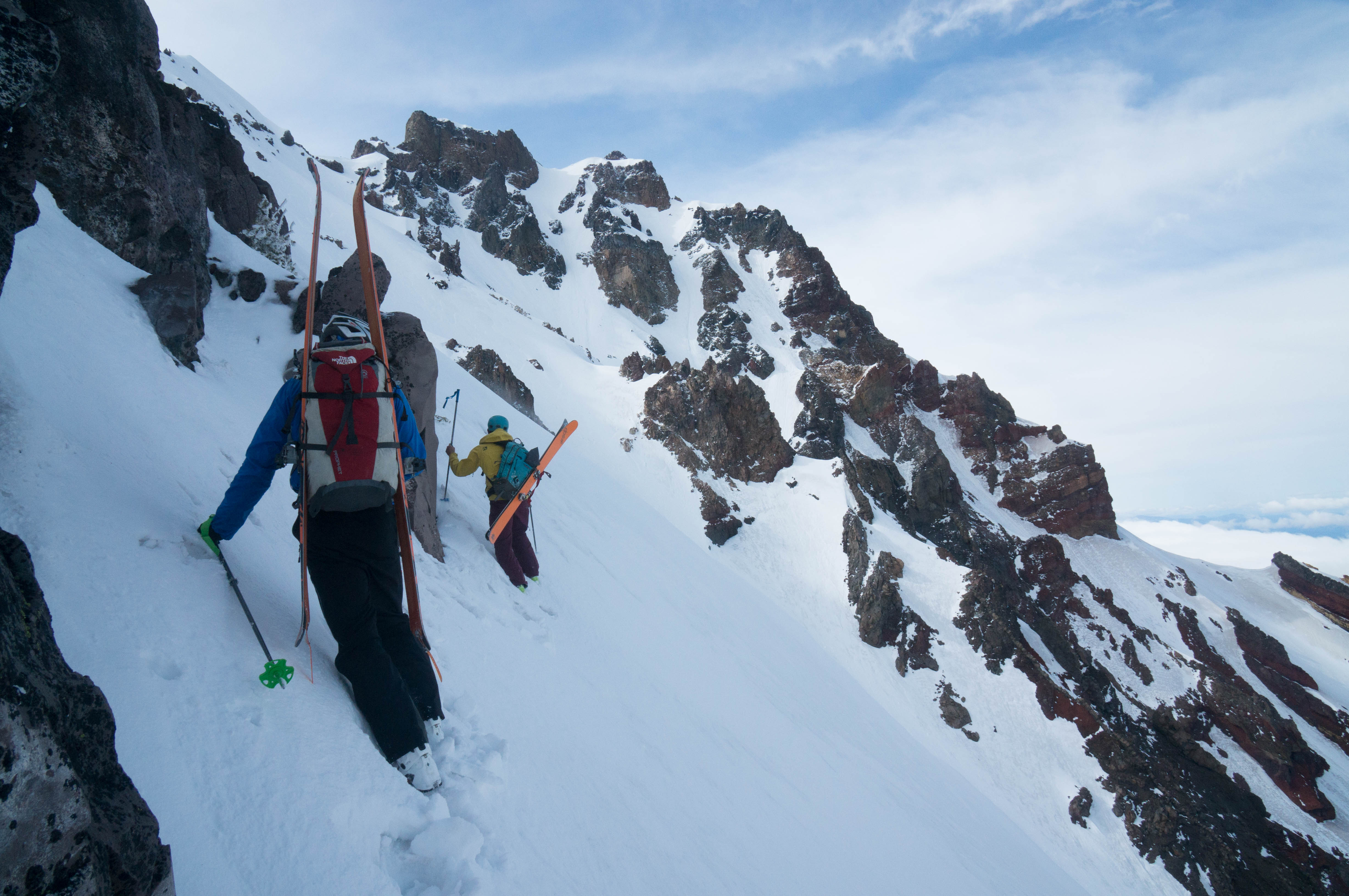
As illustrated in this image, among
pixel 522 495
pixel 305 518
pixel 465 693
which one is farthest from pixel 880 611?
pixel 305 518

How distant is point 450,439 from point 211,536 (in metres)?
7.20

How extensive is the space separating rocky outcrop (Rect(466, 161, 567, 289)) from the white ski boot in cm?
5462

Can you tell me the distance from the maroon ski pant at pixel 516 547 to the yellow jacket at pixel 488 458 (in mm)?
317

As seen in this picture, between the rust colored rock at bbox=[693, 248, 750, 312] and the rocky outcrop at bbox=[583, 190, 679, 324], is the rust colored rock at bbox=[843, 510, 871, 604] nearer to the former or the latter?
the rust colored rock at bbox=[693, 248, 750, 312]

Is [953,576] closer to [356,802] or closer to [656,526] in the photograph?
[656,526]

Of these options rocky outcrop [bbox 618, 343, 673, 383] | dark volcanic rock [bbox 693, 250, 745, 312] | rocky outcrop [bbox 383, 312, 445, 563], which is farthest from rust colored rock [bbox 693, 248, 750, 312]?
rocky outcrop [bbox 383, 312, 445, 563]

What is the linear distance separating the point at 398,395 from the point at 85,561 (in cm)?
146

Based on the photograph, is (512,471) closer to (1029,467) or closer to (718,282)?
(1029,467)

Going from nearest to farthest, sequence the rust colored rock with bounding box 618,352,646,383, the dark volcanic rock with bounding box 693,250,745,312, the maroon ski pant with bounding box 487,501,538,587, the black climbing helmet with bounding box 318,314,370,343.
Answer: the black climbing helmet with bounding box 318,314,370,343
the maroon ski pant with bounding box 487,501,538,587
the rust colored rock with bounding box 618,352,646,383
the dark volcanic rock with bounding box 693,250,745,312

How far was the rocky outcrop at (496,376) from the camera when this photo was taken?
80.9 feet

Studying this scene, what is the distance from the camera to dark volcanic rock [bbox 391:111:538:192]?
66312 mm

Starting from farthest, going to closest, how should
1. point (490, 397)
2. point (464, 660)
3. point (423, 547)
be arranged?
1. point (490, 397)
2. point (423, 547)
3. point (464, 660)

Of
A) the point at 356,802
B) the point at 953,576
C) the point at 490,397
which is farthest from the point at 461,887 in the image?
the point at 953,576

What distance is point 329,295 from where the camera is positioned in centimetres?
707
